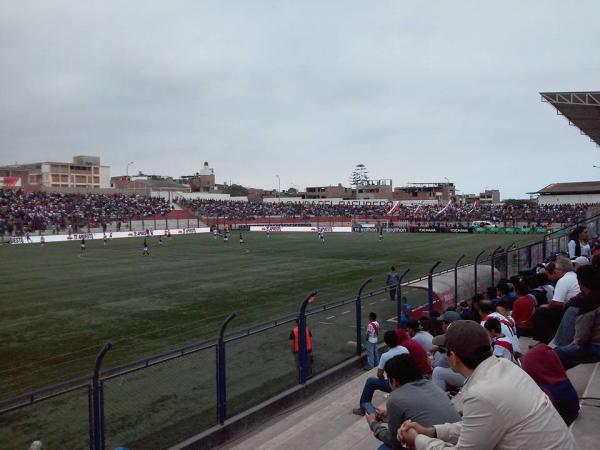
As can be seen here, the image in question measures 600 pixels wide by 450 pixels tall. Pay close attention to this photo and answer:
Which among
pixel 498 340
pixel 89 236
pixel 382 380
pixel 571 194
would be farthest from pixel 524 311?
pixel 571 194

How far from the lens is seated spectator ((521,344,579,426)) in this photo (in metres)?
4.71

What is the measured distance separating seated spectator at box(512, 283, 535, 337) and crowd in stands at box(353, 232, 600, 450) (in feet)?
3.16

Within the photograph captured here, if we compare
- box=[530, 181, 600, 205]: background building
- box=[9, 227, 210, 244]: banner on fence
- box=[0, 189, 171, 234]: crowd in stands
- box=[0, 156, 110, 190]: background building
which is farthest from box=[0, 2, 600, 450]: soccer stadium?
box=[0, 156, 110, 190]: background building

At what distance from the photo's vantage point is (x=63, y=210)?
228ft

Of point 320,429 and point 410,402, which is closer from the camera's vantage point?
point 410,402

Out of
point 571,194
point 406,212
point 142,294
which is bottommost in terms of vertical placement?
point 142,294

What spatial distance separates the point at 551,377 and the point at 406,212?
313 feet

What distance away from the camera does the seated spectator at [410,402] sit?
398cm

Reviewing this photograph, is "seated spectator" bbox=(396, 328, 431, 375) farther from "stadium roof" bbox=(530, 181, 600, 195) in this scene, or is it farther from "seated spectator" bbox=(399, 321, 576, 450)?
"stadium roof" bbox=(530, 181, 600, 195)

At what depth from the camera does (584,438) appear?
5.38m

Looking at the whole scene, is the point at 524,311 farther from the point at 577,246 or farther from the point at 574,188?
the point at 574,188

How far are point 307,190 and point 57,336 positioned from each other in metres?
153

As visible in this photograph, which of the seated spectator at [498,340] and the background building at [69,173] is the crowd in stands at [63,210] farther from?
the seated spectator at [498,340]

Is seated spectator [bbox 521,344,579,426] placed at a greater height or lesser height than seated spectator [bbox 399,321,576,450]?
lesser
